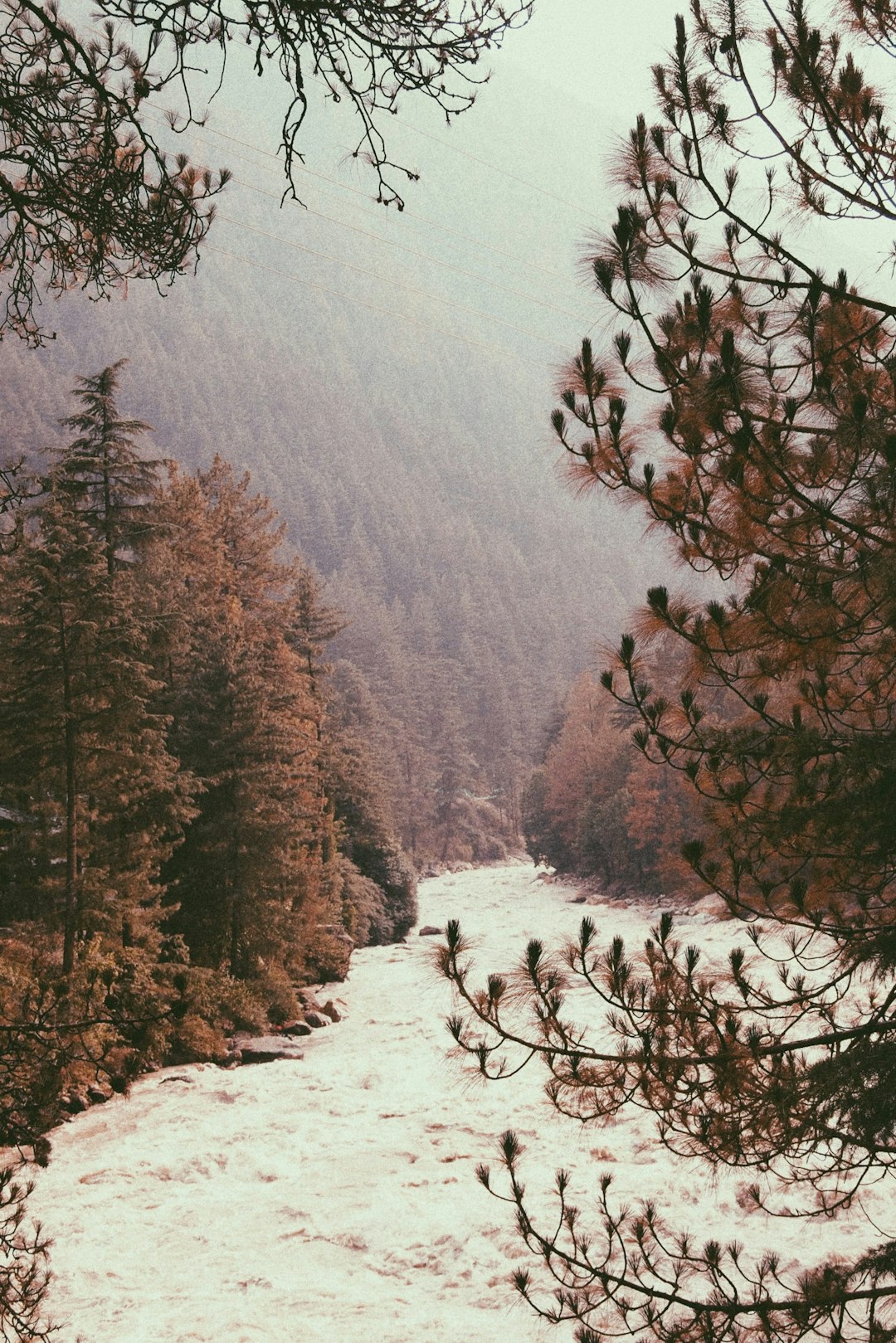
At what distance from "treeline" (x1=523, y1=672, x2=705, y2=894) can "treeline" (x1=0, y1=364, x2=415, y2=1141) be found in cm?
1124

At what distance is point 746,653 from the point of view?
5242mm

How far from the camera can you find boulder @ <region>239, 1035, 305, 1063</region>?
1886cm

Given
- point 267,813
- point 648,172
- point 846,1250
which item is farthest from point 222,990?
point 648,172

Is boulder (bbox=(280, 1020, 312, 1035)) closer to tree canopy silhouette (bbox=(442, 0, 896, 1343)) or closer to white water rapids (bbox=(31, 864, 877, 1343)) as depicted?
white water rapids (bbox=(31, 864, 877, 1343))

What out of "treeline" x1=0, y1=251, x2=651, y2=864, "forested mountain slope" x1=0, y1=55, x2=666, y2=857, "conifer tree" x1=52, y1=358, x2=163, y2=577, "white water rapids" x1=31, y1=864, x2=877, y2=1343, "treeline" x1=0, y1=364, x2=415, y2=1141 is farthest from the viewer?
"forested mountain slope" x1=0, y1=55, x2=666, y2=857

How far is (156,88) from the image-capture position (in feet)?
14.0

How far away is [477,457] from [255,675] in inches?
7107

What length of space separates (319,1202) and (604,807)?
33.1 meters

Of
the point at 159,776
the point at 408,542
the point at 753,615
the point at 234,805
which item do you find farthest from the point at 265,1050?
the point at 408,542

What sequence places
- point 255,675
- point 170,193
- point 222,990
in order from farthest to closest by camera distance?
1. point 255,675
2. point 222,990
3. point 170,193

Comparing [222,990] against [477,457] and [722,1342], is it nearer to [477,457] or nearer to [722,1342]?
[722,1342]

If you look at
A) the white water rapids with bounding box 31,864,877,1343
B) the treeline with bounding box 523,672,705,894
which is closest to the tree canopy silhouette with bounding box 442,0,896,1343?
the white water rapids with bounding box 31,864,877,1343

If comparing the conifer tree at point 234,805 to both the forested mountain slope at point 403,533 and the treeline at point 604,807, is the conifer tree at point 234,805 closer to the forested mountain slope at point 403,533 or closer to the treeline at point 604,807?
the treeline at point 604,807

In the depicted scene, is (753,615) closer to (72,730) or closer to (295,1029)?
(72,730)
